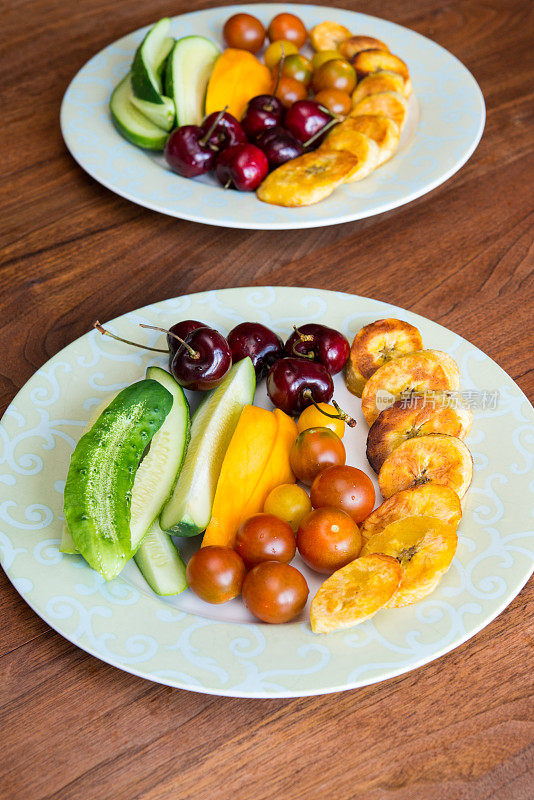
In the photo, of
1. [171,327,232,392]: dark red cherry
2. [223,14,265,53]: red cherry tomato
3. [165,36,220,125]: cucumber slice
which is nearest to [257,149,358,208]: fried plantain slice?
[165,36,220,125]: cucumber slice

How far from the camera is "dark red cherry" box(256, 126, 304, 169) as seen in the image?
65.6 inches

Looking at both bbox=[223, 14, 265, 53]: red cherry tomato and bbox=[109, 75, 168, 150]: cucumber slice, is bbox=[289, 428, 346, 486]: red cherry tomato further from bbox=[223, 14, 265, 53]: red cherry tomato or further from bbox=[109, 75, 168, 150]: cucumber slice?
bbox=[223, 14, 265, 53]: red cherry tomato

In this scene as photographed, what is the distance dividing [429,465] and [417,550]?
155 millimetres

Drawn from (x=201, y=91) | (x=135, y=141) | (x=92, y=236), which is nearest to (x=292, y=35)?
(x=201, y=91)

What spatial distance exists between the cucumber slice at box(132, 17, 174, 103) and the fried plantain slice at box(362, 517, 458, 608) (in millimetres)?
1191

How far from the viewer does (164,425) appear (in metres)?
1.18

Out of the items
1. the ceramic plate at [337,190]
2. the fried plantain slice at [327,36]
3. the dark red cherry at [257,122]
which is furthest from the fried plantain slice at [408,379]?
the fried plantain slice at [327,36]

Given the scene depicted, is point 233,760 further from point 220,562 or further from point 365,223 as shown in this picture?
point 365,223

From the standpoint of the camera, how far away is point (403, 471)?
111 cm

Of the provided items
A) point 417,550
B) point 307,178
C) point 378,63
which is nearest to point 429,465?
point 417,550

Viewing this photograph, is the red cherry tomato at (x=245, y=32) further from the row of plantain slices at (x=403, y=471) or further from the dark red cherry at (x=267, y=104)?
the row of plantain slices at (x=403, y=471)

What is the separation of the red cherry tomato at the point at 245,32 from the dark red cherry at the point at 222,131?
44 cm

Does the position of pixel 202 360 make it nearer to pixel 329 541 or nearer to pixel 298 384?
pixel 298 384

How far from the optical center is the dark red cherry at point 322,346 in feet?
4.20
